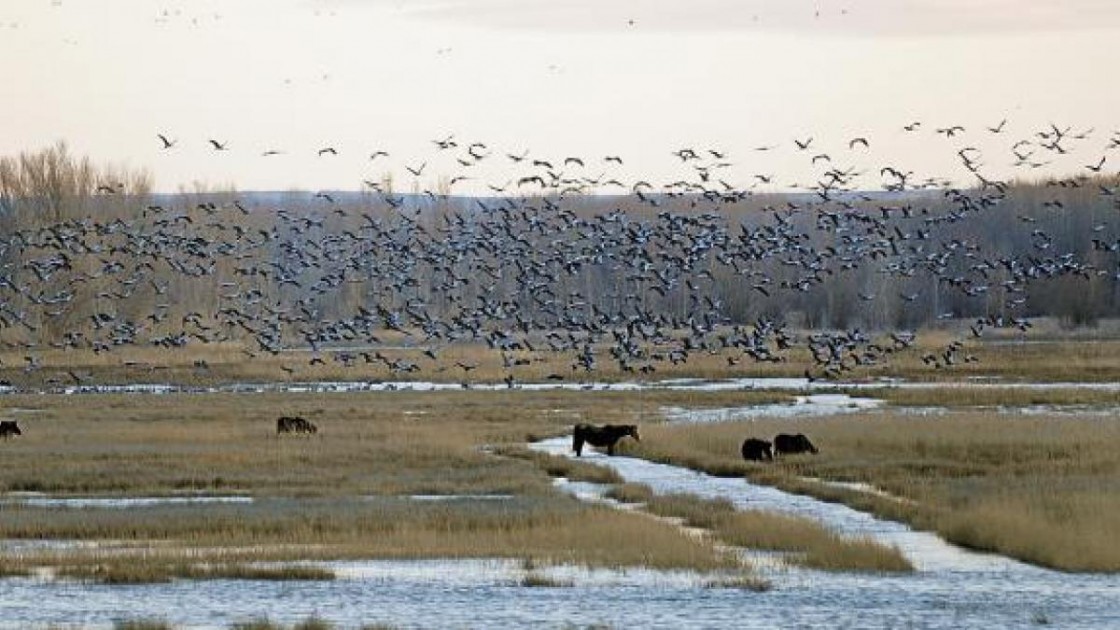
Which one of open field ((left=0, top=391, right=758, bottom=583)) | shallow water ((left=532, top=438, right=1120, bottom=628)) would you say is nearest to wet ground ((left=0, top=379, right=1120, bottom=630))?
shallow water ((left=532, top=438, right=1120, bottom=628))

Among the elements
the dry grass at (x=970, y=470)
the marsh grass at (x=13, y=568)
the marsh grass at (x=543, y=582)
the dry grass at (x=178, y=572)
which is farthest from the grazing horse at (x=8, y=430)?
the marsh grass at (x=543, y=582)

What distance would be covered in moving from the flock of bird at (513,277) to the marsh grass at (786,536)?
16.8 m

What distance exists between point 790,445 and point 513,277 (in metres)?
75.4

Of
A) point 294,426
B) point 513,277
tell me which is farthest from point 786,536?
point 513,277

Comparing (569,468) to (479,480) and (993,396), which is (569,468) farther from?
(993,396)

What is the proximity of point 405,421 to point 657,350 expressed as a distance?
38.8m

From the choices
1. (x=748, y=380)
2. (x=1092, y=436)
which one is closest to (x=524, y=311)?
(x=748, y=380)

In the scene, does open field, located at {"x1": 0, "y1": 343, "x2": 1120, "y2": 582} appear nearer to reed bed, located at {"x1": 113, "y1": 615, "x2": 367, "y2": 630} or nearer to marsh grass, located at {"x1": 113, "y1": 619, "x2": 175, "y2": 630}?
marsh grass, located at {"x1": 113, "y1": 619, "x2": 175, "y2": 630}

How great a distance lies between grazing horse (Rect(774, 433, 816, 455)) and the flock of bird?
8.90 metres

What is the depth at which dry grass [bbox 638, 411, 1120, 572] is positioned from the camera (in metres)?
29.3

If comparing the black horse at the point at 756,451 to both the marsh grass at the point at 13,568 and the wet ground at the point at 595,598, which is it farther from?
the marsh grass at the point at 13,568

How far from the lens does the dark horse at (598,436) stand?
45188 millimetres

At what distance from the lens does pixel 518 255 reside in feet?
221

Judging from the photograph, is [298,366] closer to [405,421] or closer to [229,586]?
[405,421]
